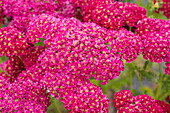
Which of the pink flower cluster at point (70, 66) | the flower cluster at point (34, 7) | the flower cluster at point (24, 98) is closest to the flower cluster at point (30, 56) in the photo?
the pink flower cluster at point (70, 66)

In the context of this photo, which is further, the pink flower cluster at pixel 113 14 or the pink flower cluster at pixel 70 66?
the pink flower cluster at pixel 113 14

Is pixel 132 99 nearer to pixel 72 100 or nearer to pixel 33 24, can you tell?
pixel 72 100

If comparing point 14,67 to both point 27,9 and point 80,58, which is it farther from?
point 80,58

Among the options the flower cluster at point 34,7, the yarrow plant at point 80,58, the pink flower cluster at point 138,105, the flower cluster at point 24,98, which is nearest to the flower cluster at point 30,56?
the yarrow plant at point 80,58

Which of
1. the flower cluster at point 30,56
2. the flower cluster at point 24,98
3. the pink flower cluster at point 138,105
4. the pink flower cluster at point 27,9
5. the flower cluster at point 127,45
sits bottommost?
the flower cluster at point 24,98

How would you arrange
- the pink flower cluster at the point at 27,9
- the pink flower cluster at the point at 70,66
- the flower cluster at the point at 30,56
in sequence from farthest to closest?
the pink flower cluster at the point at 27,9, the flower cluster at the point at 30,56, the pink flower cluster at the point at 70,66

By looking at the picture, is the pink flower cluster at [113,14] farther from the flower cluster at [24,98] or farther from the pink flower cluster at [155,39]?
the flower cluster at [24,98]

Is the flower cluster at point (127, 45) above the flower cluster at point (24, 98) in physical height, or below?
above

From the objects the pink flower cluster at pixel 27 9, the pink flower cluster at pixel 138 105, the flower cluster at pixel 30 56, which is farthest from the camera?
the pink flower cluster at pixel 27 9
